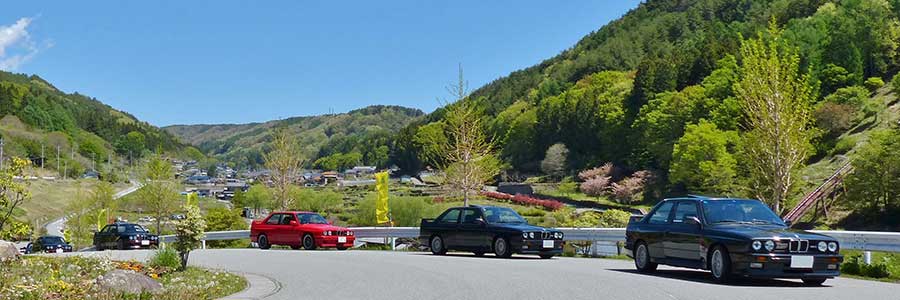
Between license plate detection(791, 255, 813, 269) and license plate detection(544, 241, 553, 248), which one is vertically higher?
license plate detection(791, 255, 813, 269)

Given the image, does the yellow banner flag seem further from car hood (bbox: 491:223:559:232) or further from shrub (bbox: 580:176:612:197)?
shrub (bbox: 580:176:612:197)

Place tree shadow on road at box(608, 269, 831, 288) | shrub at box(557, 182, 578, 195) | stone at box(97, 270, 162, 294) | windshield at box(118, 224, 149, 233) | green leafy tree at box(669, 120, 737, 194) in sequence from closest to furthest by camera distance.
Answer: stone at box(97, 270, 162, 294), tree shadow on road at box(608, 269, 831, 288), windshield at box(118, 224, 149, 233), green leafy tree at box(669, 120, 737, 194), shrub at box(557, 182, 578, 195)

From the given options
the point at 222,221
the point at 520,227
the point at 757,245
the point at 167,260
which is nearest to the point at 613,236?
the point at 520,227

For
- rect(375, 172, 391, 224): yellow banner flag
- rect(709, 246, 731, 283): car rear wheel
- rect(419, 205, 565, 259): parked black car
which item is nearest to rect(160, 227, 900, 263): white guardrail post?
rect(419, 205, 565, 259): parked black car

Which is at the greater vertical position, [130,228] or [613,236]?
[613,236]

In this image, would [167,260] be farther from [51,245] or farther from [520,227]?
[51,245]

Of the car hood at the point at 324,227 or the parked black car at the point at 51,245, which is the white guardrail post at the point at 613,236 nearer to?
the car hood at the point at 324,227

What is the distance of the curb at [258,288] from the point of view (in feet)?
39.9

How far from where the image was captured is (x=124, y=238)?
34.5 m

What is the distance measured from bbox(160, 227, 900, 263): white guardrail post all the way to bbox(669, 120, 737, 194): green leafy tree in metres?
40.2

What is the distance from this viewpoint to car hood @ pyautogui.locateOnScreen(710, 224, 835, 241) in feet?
42.2

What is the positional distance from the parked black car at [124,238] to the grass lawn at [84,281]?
17381mm

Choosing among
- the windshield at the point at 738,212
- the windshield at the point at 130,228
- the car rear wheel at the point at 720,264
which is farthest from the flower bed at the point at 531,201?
the car rear wheel at the point at 720,264

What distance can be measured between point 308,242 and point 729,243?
1790 cm
